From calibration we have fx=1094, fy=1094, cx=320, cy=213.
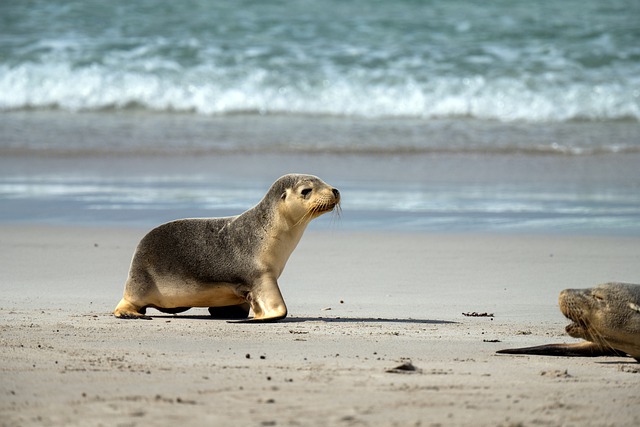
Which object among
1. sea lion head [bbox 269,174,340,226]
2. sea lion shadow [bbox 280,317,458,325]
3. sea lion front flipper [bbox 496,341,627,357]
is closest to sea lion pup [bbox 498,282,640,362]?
sea lion front flipper [bbox 496,341,627,357]

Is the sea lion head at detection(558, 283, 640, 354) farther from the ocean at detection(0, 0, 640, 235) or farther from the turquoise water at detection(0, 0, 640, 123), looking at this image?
the turquoise water at detection(0, 0, 640, 123)

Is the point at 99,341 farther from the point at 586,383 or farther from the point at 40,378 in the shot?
the point at 586,383

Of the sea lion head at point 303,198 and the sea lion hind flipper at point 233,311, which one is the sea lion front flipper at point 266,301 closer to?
the sea lion hind flipper at point 233,311

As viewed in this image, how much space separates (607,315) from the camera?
570 cm

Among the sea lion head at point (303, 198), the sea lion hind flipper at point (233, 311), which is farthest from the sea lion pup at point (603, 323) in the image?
the sea lion hind flipper at point (233, 311)

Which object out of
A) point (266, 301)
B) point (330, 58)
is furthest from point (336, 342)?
point (330, 58)

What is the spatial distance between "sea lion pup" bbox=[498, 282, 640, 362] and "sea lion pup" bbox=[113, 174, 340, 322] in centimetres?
186

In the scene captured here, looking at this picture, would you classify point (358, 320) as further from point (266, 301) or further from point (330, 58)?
point (330, 58)

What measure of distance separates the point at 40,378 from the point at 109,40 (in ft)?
66.0

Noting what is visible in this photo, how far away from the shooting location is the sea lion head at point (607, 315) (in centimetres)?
566

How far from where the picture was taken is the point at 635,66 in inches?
850

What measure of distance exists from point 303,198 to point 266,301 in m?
0.75

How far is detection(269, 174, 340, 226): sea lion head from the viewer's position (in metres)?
7.02

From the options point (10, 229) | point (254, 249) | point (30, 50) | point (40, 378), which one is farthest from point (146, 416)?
point (30, 50)
